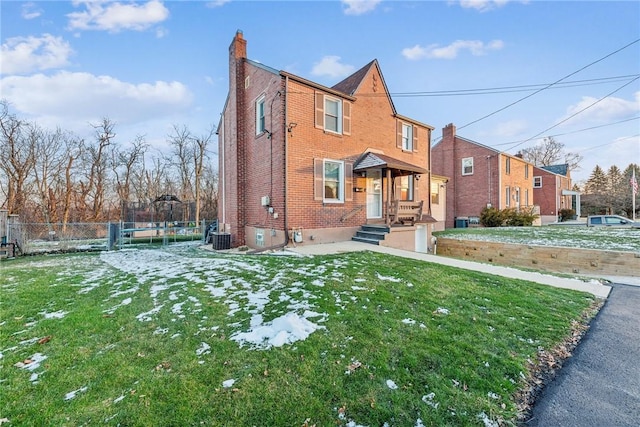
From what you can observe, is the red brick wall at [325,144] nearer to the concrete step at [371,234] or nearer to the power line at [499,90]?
the concrete step at [371,234]

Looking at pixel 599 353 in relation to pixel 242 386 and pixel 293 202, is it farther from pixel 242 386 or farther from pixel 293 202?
pixel 293 202

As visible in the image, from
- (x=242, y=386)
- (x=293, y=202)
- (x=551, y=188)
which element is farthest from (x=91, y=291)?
(x=551, y=188)

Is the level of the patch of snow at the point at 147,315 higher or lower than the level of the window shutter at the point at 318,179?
lower

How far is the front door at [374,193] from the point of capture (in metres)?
12.6

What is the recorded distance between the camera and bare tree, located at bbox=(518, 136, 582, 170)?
44.1 metres

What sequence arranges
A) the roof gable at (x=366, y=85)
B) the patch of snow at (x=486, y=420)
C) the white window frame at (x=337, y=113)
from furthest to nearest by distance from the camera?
the roof gable at (x=366, y=85)
the white window frame at (x=337, y=113)
the patch of snow at (x=486, y=420)

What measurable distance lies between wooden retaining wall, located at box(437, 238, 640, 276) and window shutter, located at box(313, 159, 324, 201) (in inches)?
271

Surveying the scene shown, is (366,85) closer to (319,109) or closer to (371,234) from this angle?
(319,109)

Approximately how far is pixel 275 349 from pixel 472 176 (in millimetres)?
25725

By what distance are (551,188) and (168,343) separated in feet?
129

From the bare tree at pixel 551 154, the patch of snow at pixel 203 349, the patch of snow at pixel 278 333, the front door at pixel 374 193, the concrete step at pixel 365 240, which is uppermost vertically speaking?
the bare tree at pixel 551 154

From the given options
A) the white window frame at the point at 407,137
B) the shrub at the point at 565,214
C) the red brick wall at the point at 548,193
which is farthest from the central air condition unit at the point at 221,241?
the shrub at the point at 565,214

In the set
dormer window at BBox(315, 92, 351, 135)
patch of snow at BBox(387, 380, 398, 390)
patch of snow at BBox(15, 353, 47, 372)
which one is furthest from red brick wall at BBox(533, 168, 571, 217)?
patch of snow at BBox(15, 353, 47, 372)

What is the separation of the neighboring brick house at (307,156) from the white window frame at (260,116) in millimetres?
39
